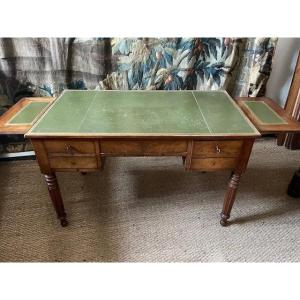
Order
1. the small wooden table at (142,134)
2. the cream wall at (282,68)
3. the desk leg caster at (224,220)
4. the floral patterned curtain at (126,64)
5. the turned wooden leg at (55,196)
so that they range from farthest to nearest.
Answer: the cream wall at (282,68) < the floral patterned curtain at (126,64) < the desk leg caster at (224,220) < the turned wooden leg at (55,196) < the small wooden table at (142,134)

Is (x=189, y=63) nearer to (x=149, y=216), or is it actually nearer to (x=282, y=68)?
(x=282, y=68)

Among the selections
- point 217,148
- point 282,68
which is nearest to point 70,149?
point 217,148

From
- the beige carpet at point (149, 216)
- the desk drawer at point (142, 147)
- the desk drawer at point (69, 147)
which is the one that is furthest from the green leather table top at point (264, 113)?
the desk drawer at point (69, 147)

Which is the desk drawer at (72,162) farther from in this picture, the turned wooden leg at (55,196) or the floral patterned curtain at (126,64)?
the floral patterned curtain at (126,64)

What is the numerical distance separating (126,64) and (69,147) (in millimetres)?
861

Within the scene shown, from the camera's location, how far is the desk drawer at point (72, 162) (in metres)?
1.13

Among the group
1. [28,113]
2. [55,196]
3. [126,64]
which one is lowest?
[55,196]

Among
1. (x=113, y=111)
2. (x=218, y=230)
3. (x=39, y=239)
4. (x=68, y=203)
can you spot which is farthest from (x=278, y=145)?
(x=39, y=239)

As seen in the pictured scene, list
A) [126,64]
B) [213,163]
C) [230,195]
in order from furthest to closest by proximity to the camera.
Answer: [126,64] < [230,195] < [213,163]

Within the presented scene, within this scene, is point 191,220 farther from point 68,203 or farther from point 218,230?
point 68,203

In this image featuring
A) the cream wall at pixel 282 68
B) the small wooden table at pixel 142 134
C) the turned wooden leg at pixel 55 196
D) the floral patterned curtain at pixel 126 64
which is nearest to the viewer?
the small wooden table at pixel 142 134

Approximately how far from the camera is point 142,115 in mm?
1192

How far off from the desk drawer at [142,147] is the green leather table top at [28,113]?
424 millimetres
